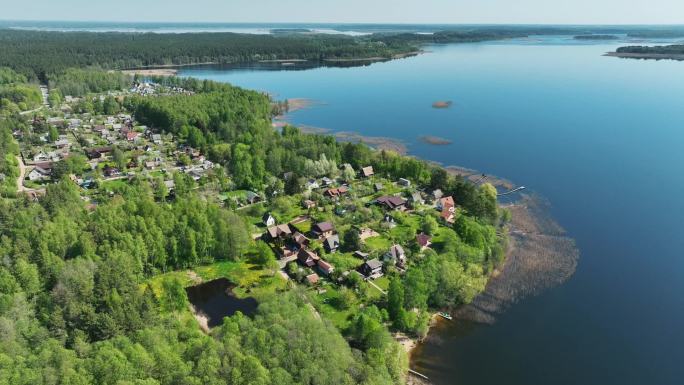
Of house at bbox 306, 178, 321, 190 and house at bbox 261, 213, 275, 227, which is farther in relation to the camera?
house at bbox 306, 178, 321, 190

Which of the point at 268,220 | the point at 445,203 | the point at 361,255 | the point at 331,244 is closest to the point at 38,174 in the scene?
the point at 268,220

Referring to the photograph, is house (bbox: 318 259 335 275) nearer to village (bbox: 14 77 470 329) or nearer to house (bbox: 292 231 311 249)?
village (bbox: 14 77 470 329)

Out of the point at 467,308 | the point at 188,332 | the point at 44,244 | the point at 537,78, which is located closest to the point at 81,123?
the point at 44,244

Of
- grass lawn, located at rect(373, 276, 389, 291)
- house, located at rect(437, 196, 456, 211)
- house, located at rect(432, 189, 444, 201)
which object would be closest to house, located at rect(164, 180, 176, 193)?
grass lawn, located at rect(373, 276, 389, 291)

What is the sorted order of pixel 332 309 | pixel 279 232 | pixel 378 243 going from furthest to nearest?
pixel 279 232 → pixel 378 243 → pixel 332 309

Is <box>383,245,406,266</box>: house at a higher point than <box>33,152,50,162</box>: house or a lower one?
lower

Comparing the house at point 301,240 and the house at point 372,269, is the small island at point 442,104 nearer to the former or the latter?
the house at point 301,240

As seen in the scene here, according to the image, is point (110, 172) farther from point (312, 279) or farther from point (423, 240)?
point (423, 240)
